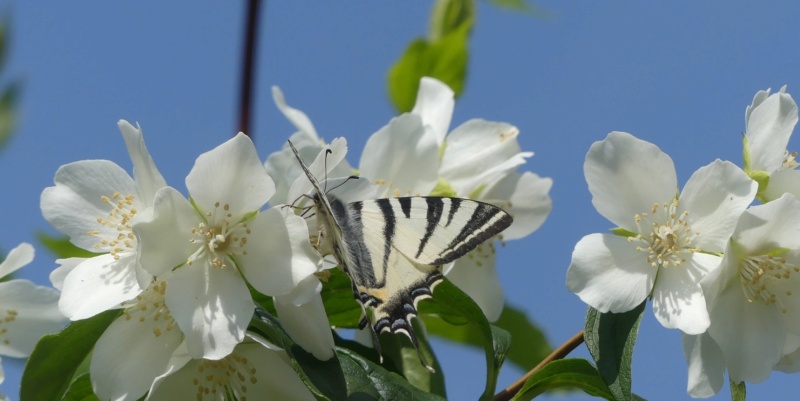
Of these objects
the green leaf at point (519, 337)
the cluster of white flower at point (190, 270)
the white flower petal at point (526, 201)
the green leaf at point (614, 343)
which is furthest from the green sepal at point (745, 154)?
the green leaf at point (519, 337)

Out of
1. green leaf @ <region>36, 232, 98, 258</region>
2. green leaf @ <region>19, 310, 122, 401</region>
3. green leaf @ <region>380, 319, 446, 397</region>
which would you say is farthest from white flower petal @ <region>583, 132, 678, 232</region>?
green leaf @ <region>36, 232, 98, 258</region>

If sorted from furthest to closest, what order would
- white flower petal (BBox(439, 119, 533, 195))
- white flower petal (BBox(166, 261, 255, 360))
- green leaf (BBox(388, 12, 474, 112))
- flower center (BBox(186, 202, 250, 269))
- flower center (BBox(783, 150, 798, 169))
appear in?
green leaf (BBox(388, 12, 474, 112))
white flower petal (BBox(439, 119, 533, 195))
flower center (BBox(783, 150, 798, 169))
flower center (BBox(186, 202, 250, 269))
white flower petal (BBox(166, 261, 255, 360))

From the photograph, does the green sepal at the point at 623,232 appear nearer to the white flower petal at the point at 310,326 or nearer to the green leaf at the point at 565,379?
the green leaf at the point at 565,379

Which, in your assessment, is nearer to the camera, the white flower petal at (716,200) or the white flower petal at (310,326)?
the white flower petal at (310,326)

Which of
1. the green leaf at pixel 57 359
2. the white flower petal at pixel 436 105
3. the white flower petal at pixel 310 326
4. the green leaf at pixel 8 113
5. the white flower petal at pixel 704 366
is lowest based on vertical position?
the white flower petal at pixel 704 366

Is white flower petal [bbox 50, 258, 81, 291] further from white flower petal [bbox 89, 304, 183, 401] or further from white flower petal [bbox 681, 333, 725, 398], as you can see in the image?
white flower petal [bbox 681, 333, 725, 398]
